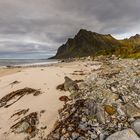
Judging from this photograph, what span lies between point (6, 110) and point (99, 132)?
212 inches

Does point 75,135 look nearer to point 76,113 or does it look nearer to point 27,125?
point 76,113

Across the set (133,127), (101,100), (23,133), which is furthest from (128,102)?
(23,133)

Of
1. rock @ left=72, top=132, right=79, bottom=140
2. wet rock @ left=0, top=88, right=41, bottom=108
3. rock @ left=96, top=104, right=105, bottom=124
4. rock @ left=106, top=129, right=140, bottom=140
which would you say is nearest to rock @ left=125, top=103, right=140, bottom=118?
rock @ left=96, top=104, right=105, bottom=124

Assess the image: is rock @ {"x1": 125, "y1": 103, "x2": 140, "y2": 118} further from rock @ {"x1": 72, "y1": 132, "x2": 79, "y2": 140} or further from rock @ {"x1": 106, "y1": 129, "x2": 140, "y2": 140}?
rock @ {"x1": 72, "y1": 132, "x2": 79, "y2": 140}

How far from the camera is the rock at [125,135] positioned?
7049 mm

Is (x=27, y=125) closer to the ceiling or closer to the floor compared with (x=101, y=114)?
closer to the floor

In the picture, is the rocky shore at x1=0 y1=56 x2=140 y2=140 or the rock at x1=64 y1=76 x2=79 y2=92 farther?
the rock at x1=64 y1=76 x2=79 y2=92

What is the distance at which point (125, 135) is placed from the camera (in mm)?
7129

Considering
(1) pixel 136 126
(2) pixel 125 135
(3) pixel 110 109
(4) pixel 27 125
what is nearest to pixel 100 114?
(3) pixel 110 109

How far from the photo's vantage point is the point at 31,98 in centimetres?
1212

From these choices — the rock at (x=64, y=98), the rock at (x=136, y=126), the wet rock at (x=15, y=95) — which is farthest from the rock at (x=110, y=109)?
the wet rock at (x=15, y=95)

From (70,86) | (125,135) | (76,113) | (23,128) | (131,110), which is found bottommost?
(23,128)

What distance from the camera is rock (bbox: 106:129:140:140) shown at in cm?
705

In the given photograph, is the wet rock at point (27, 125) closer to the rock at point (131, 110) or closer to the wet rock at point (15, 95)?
the wet rock at point (15, 95)
